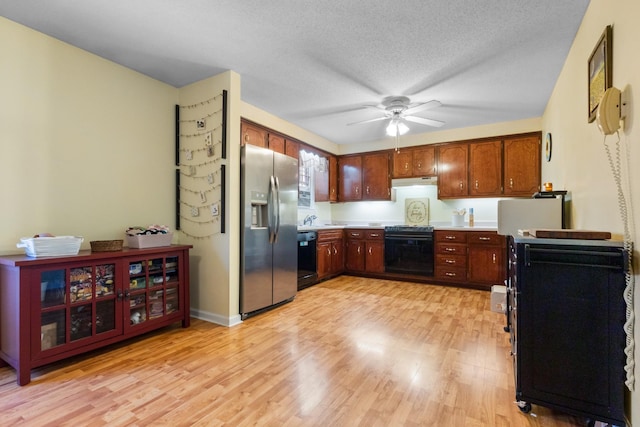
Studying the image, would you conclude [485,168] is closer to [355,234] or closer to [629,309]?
[355,234]

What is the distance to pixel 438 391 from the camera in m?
1.88

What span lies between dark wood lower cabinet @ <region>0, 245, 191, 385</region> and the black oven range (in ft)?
11.0

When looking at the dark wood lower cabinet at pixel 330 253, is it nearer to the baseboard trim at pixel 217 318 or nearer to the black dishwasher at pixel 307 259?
the black dishwasher at pixel 307 259

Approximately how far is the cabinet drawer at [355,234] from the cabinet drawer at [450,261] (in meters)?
1.30

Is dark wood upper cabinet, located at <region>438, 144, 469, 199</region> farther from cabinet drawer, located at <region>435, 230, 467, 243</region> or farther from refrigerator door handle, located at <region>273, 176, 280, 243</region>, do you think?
refrigerator door handle, located at <region>273, 176, 280, 243</region>

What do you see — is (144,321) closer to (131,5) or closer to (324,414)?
(324,414)

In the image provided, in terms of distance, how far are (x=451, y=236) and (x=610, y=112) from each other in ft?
11.2

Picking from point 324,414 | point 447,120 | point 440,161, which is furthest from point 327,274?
point 324,414

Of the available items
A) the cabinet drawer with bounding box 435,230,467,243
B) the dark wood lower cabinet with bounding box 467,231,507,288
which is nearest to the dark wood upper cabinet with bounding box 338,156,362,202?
the cabinet drawer with bounding box 435,230,467,243

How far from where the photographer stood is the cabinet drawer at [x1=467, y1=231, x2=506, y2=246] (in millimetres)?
4352

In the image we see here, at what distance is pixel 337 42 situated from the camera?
2.50 metres

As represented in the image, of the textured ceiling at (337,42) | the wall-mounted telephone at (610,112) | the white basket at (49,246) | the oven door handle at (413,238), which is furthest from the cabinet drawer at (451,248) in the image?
the white basket at (49,246)

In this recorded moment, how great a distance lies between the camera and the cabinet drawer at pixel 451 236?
4.58 metres

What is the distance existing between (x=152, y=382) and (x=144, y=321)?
0.81 metres
